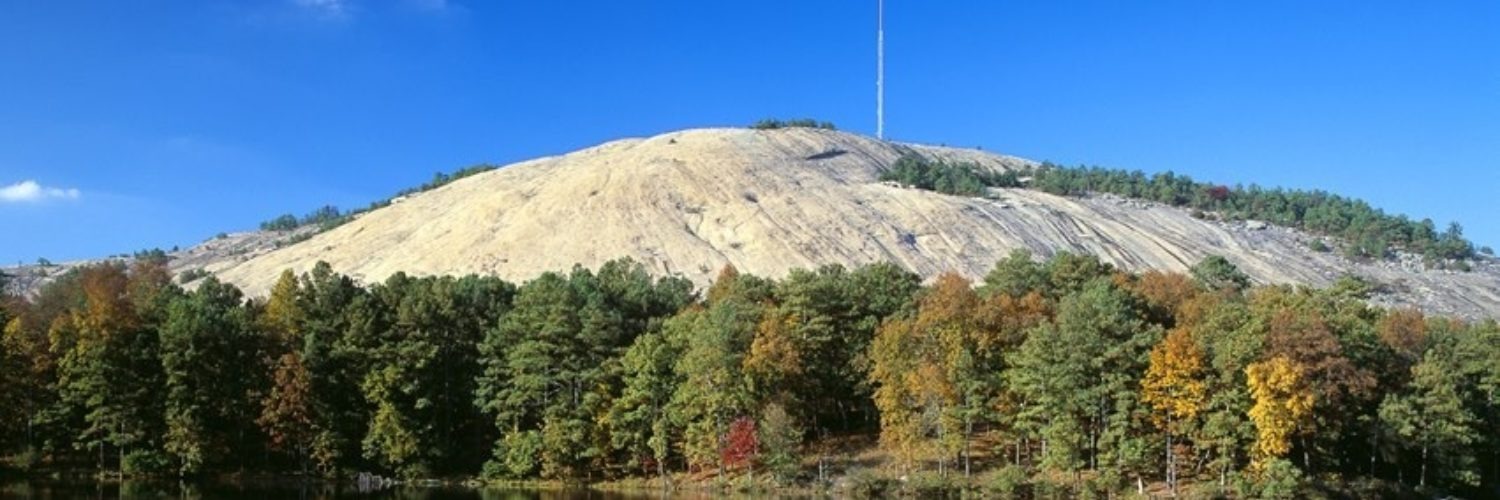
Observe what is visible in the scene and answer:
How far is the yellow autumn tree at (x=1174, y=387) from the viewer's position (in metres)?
60.2

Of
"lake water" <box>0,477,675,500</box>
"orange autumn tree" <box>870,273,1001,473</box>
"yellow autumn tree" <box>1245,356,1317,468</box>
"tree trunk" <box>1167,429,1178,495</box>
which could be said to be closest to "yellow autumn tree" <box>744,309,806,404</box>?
"orange autumn tree" <box>870,273,1001,473</box>

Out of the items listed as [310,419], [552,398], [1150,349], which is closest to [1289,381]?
[1150,349]

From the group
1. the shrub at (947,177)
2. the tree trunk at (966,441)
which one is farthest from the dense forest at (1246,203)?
the tree trunk at (966,441)

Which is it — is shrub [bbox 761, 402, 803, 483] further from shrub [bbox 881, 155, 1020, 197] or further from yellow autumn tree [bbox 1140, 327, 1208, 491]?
shrub [bbox 881, 155, 1020, 197]

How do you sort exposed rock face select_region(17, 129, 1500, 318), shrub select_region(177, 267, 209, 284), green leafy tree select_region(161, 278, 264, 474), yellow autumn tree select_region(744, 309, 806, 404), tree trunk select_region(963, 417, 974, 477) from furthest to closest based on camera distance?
shrub select_region(177, 267, 209, 284), exposed rock face select_region(17, 129, 1500, 318), yellow autumn tree select_region(744, 309, 806, 404), green leafy tree select_region(161, 278, 264, 474), tree trunk select_region(963, 417, 974, 477)

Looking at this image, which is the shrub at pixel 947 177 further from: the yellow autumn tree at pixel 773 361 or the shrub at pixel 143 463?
the shrub at pixel 143 463

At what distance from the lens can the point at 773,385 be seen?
70125mm

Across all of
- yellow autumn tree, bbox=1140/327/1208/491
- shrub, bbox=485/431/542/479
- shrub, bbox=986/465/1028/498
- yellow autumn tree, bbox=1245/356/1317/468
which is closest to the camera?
yellow autumn tree, bbox=1245/356/1317/468

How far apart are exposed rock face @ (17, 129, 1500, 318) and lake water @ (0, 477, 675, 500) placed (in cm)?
6738

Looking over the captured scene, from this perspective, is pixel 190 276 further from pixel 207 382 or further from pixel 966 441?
pixel 966 441

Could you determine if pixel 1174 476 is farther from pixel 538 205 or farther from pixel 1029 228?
pixel 538 205

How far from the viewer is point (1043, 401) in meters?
63.0

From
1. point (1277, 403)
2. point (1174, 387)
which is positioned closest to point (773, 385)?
point (1174, 387)

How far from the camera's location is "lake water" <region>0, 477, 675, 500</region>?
56.3 metres
